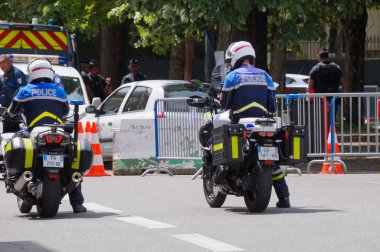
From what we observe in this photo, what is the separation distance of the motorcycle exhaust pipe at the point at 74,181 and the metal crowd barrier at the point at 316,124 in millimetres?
6820

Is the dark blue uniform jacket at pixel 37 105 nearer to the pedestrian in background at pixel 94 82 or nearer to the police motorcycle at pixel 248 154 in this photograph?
the police motorcycle at pixel 248 154

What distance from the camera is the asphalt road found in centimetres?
976

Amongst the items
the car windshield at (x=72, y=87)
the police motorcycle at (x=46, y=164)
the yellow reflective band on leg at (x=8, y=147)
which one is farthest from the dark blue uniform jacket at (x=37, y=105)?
the car windshield at (x=72, y=87)

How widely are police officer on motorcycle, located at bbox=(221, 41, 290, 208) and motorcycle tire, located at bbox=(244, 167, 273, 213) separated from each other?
0.68 meters

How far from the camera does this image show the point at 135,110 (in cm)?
2041

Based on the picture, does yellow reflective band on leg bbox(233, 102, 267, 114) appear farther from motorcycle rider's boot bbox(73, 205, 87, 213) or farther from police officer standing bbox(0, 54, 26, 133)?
police officer standing bbox(0, 54, 26, 133)

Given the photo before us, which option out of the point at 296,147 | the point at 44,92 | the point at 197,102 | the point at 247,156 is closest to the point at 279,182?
the point at 296,147

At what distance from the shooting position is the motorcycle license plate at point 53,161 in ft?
39.4

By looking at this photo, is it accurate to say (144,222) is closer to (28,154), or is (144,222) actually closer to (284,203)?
(28,154)

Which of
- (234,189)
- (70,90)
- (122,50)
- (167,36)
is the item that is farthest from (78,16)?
(234,189)

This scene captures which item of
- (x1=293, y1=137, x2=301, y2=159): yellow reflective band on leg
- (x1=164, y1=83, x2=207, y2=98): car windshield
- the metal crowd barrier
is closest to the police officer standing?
the metal crowd barrier

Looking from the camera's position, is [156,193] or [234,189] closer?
[234,189]

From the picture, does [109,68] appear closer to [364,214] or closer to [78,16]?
[78,16]

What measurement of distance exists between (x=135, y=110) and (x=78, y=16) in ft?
38.4
